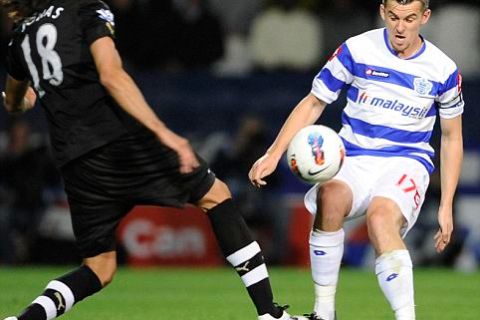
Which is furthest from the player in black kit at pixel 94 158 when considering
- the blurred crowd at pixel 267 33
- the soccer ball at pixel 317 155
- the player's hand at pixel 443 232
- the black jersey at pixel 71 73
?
the blurred crowd at pixel 267 33

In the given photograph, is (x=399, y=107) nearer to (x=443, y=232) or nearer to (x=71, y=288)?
(x=443, y=232)

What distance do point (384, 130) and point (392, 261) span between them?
831 mm

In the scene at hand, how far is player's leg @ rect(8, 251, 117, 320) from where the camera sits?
23.0 feet

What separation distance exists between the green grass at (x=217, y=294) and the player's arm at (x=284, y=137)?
5.76 ft

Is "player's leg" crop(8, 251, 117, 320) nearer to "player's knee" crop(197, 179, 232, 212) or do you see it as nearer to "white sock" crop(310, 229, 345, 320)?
"player's knee" crop(197, 179, 232, 212)

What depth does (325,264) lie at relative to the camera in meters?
7.61

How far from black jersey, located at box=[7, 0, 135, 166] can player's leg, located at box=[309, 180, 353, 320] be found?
1173 mm

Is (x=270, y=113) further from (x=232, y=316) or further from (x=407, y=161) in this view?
→ (x=407, y=161)

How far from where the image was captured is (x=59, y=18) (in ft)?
22.8

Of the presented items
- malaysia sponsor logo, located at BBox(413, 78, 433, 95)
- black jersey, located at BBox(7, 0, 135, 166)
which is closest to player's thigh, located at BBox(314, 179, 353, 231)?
malaysia sponsor logo, located at BBox(413, 78, 433, 95)

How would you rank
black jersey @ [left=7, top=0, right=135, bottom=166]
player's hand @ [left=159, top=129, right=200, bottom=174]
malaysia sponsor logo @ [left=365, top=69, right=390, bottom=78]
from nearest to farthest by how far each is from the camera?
player's hand @ [left=159, top=129, right=200, bottom=174] < black jersey @ [left=7, top=0, right=135, bottom=166] < malaysia sponsor logo @ [left=365, top=69, right=390, bottom=78]

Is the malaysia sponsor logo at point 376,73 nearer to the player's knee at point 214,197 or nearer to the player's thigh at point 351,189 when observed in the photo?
the player's thigh at point 351,189

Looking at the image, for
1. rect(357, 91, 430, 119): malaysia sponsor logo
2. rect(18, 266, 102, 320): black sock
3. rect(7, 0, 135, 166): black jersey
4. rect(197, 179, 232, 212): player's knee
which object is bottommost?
rect(18, 266, 102, 320): black sock

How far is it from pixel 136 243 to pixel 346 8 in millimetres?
3613
